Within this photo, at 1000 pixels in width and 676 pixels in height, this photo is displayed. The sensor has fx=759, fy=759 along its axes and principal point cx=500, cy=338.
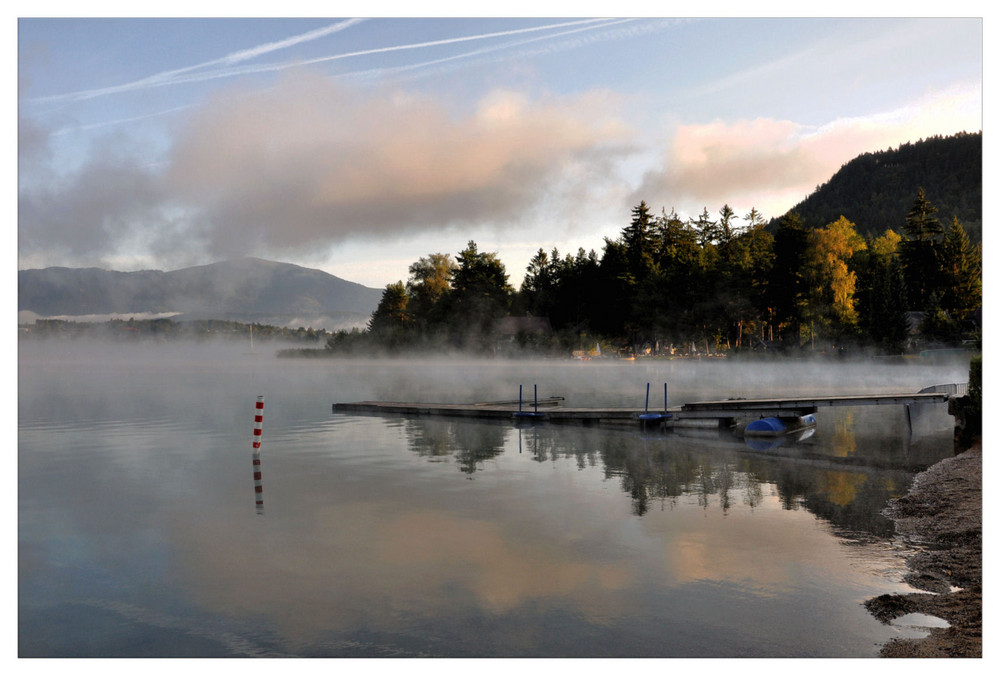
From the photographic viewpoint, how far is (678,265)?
302ft

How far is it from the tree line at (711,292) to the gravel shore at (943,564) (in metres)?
53.7

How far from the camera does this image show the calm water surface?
8266 millimetres

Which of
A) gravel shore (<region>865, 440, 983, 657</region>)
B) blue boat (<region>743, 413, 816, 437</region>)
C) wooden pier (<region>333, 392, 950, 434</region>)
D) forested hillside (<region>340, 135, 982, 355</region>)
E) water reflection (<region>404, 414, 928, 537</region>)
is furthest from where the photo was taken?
forested hillside (<region>340, 135, 982, 355</region>)

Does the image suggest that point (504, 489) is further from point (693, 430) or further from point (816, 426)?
point (816, 426)

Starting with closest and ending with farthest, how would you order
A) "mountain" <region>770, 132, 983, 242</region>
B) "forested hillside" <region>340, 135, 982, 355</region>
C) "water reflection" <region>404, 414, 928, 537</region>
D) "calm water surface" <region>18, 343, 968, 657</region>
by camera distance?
"calm water surface" <region>18, 343, 968, 657</region>, "water reflection" <region>404, 414, 928, 537</region>, "forested hillside" <region>340, 135, 982, 355</region>, "mountain" <region>770, 132, 983, 242</region>

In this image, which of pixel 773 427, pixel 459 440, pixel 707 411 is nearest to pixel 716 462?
pixel 773 427

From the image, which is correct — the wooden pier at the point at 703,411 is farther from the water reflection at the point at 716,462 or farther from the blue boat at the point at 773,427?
the water reflection at the point at 716,462

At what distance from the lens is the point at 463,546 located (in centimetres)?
1184

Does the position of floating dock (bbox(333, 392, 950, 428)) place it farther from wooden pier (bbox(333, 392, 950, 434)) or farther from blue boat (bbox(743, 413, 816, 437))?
blue boat (bbox(743, 413, 816, 437))

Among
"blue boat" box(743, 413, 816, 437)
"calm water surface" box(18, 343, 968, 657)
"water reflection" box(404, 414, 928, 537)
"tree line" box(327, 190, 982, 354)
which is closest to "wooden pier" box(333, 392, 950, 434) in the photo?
"blue boat" box(743, 413, 816, 437)

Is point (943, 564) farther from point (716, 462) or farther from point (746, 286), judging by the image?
point (746, 286)

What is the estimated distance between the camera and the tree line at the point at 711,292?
241ft

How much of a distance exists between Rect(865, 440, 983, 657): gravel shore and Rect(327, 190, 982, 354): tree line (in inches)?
2113

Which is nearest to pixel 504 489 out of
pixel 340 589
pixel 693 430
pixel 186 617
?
pixel 340 589
